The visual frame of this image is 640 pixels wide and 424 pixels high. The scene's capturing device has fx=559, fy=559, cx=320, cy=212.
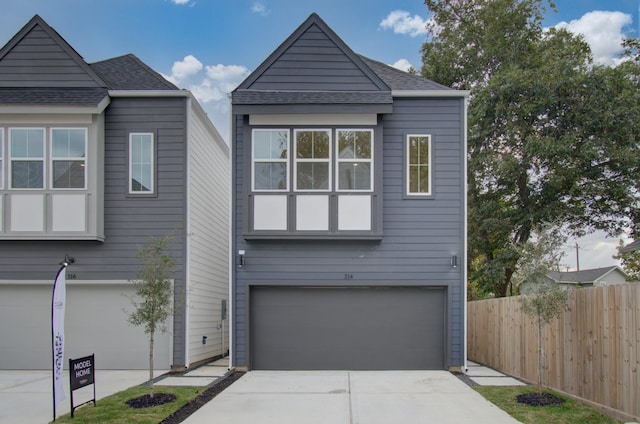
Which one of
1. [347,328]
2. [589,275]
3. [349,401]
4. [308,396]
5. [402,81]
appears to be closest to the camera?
[349,401]

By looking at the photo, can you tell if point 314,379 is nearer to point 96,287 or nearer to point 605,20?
point 96,287

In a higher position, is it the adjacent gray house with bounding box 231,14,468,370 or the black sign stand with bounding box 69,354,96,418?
the adjacent gray house with bounding box 231,14,468,370

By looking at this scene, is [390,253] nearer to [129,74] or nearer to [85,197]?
[85,197]

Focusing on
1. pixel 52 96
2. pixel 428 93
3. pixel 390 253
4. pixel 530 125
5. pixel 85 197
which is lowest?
pixel 390 253

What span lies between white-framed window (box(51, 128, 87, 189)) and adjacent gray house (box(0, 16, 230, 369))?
0.02m

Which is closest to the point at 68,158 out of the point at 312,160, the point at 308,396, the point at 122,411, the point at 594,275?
the point at 312,160

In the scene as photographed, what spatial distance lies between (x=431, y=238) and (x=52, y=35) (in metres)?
9.36

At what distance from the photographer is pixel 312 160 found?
11984 mm

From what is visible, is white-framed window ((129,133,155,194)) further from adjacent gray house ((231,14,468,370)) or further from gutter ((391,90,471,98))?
gutter ((391,90,471,98))

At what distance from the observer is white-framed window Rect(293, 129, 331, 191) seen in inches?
470

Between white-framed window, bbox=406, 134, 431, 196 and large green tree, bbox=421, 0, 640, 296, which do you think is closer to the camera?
white-framed window, bbox=406, 134, 431, 196

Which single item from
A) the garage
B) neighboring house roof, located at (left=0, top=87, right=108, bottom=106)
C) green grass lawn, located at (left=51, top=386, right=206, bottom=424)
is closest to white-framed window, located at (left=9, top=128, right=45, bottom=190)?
neighboring house roof, located at (left=0, top=87, right=108, bottom=106)

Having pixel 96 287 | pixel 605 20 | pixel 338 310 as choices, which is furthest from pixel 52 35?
pixel 605 20

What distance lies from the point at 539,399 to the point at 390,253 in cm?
451
